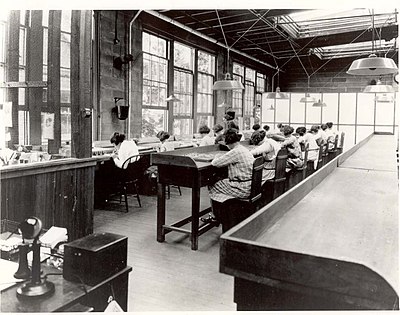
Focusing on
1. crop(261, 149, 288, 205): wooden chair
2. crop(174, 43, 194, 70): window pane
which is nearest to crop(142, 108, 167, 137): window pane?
crop(174, 43, 194, 70): window pane

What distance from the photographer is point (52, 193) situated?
118 inches

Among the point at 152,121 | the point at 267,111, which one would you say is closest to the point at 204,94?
the point at 152,121

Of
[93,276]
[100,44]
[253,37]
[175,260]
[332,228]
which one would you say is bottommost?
[175,260]

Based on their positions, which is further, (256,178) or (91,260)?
(256,178)

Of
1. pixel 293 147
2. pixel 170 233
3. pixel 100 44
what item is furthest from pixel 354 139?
pixel 170 233

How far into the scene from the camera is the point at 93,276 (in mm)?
1443

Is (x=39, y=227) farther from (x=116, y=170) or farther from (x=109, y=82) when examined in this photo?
(x=109, y=82)

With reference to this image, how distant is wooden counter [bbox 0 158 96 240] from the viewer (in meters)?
2.72

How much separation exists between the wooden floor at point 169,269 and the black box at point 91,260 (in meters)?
0.98

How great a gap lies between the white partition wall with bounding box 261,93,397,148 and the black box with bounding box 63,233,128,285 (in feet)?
36.2

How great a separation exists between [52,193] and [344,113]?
1185 centimetres

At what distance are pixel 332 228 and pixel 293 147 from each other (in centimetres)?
359

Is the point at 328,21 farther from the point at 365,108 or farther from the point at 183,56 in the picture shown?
the point at 365,108

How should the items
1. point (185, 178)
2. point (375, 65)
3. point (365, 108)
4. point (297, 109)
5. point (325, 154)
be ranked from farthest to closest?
point (297, 109) → point (365, 108) → point (325, 154) → point (185, 178) → point (375, 65)
